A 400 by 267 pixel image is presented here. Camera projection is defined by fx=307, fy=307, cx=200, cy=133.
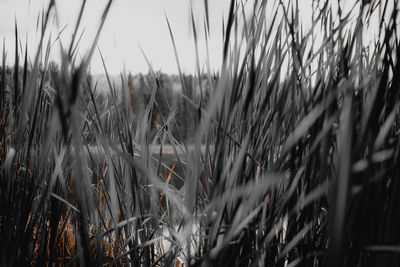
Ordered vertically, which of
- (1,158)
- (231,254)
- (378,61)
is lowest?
(231,254)

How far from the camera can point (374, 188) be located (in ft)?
0.99

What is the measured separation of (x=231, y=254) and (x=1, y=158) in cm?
41

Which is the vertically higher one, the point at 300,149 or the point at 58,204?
the point at 300,149

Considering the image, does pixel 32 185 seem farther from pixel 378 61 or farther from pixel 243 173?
pixel 378 61

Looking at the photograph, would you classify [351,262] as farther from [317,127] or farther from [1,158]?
[1,158]

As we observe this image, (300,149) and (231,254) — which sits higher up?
(300,149)

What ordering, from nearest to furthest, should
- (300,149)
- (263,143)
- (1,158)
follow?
(300,149)
(263,143)
(1,158)

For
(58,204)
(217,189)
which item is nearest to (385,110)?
(217,189)

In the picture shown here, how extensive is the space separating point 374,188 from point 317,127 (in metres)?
0.08

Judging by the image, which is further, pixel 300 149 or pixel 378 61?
pixel 378 61

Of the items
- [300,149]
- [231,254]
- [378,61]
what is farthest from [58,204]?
[378,61]

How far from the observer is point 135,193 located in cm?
44

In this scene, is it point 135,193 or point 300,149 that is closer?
point 300,149

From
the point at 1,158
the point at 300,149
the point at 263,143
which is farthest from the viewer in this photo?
the point at 1,158
